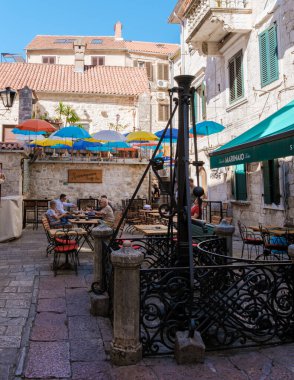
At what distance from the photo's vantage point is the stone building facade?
913 cm

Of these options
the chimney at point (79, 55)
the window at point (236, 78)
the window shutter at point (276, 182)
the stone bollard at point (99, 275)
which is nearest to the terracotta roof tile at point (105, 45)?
the chimney at point (79, 55)

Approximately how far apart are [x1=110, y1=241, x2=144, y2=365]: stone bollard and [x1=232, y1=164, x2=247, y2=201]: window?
866cm

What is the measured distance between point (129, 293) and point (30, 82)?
82.5ft

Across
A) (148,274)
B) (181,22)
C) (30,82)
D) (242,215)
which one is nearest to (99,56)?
(30,82)

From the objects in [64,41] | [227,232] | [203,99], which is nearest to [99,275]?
[227,232]

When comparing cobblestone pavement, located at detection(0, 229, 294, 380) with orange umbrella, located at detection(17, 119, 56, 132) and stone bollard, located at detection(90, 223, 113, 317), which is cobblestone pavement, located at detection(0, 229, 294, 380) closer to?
stone bollard, located at detection(90, 223, 113, 317)

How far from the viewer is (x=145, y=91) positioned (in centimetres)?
2569

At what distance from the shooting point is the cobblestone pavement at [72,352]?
298 cm

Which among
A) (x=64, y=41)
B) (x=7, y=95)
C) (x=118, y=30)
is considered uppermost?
(x=118, y=30)

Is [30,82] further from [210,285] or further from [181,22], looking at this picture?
[210,285]

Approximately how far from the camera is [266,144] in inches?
232

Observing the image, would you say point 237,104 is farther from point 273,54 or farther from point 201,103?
point 201,103

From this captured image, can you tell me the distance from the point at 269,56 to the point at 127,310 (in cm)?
901

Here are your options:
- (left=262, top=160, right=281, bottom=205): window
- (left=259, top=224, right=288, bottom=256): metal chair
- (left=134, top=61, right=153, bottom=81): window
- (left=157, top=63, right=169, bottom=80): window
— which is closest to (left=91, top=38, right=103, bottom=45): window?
(left=134, top=61, right=153, bottom=81): window
